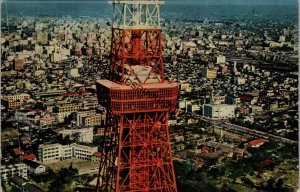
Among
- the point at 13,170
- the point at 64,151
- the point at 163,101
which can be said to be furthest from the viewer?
the point at 64,151

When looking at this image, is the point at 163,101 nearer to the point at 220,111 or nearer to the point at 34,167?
the point at 34,167

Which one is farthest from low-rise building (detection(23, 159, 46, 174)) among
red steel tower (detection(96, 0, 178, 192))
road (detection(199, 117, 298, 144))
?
road (detection(199, 117, 298, 144))

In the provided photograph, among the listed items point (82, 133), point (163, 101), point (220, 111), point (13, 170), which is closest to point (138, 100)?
point (163, 101)

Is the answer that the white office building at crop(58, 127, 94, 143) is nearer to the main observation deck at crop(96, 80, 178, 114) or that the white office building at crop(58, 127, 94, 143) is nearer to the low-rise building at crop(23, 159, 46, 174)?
the low-rise building at crop(23, 159, 46, 174)

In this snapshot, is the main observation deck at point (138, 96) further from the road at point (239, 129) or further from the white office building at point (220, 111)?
the white office building at point (220, 111)

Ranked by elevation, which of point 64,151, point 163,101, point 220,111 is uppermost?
point 163,101
